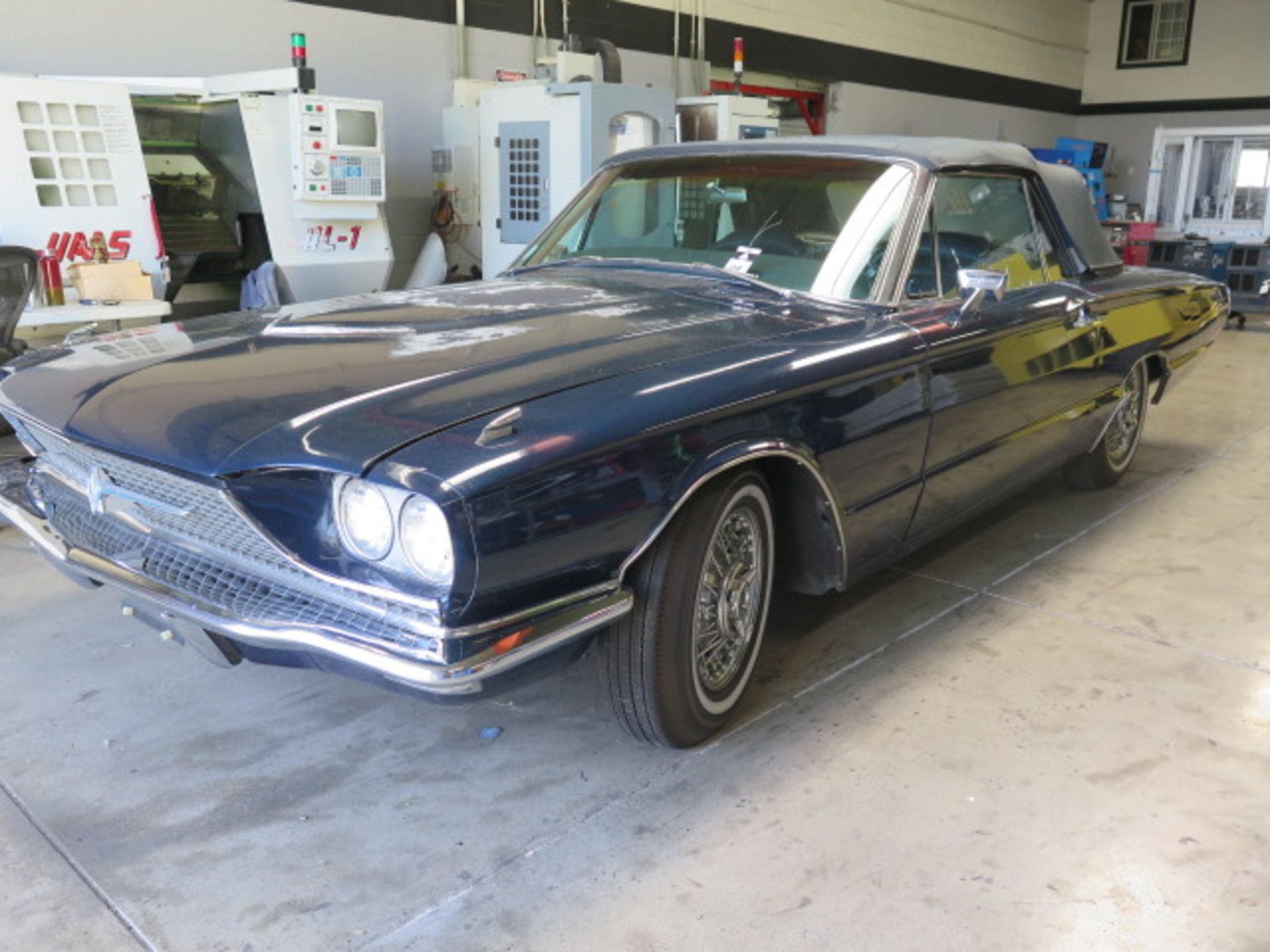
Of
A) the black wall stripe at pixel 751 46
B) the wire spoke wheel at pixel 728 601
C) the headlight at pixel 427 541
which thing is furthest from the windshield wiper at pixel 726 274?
the black wall stripe at pixel 751 46

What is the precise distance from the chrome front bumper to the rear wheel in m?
3.22

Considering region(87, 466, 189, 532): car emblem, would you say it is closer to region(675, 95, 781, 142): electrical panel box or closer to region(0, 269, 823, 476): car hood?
region(0, 269, 823, 476): car hood

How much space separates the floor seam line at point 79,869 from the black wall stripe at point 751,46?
21.2ft

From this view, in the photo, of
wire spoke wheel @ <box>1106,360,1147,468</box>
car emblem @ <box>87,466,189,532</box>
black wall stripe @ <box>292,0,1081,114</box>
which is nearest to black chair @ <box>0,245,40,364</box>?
car emblem @ <box>87,466,189,532</box>

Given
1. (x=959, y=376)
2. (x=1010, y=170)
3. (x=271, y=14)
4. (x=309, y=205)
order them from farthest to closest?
(x=271, y=14), (x=309, y=205), (x=1010, y=170), (x=959, y=376)

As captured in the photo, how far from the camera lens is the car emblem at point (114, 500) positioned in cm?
232

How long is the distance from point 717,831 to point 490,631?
2.45 feet

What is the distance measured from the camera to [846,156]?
3.24 metres

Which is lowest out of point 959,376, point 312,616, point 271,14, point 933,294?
point 312,616

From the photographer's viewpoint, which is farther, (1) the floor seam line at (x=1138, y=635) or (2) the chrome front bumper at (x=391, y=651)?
(1) the floor seam line at (x=1138, y=635)

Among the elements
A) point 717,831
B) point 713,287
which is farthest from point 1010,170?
point 717,831

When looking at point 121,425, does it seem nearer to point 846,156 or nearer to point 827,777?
point 827,777

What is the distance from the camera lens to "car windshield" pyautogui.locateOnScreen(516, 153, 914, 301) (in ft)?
9.99

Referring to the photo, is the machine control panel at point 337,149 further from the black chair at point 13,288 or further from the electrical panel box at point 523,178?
the black chair at point 13,288
